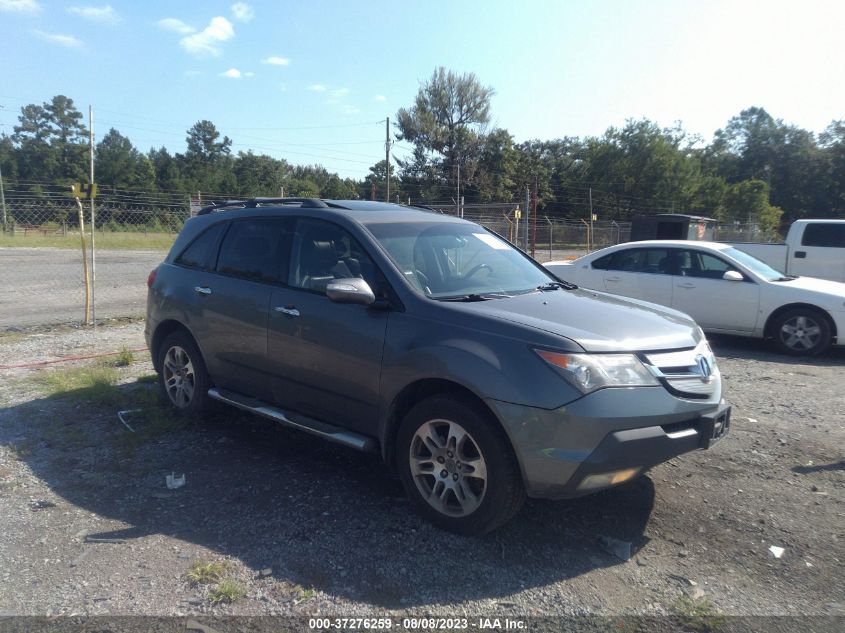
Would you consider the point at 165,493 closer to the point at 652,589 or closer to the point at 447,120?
the point at 652,589

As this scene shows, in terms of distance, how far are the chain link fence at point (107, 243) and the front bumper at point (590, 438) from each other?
8.42 meters

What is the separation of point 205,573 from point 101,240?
4029 centimetres

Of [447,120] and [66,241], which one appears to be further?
[447,120]

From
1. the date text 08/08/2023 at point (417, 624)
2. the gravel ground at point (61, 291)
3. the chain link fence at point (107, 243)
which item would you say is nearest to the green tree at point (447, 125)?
the chain link fence at point (107, 243)

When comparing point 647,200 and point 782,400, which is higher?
point 647,200

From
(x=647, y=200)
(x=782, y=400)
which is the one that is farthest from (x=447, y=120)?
(x=782, y=400)

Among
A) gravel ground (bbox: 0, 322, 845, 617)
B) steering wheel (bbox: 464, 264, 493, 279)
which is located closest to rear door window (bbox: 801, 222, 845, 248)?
gravel ground (bbox: 0, 322, 845, 617)

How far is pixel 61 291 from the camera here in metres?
14.7

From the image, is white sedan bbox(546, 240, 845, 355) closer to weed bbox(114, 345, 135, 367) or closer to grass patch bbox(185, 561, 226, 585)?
weed bbox(114, 345, 135, 367)

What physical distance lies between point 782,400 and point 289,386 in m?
4.91

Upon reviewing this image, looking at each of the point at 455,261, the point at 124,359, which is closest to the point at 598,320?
the point at 455,261

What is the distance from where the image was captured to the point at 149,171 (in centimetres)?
5366

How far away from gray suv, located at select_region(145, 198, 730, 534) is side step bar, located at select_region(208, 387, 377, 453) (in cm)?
1

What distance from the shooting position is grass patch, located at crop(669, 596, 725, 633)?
2902mm
